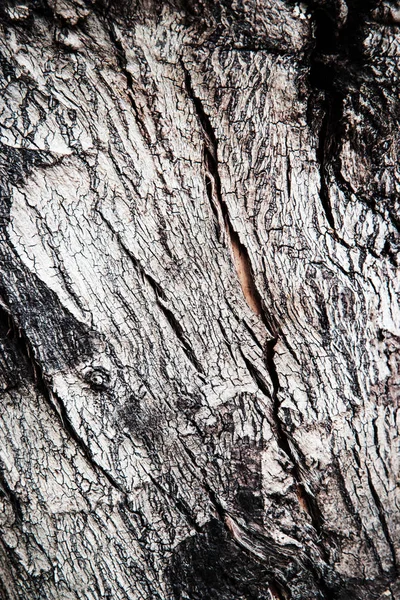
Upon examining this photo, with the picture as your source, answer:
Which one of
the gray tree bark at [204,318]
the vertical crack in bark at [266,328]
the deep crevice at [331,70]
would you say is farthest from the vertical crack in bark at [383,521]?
the deep crevice at [331,70]

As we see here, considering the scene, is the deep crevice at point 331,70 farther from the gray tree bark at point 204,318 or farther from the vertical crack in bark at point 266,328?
the vertical crack in bark at point 266,328

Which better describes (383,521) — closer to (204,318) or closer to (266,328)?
(266,328)

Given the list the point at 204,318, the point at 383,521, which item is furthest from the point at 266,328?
the point at 383,521

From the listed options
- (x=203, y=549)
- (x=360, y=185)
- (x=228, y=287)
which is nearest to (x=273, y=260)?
(x=228, y=287)

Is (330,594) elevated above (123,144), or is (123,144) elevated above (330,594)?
(123,144)

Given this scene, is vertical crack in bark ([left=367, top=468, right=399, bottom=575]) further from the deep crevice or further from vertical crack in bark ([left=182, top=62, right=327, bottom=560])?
the deep crevice

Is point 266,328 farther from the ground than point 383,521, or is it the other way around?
point 266,328

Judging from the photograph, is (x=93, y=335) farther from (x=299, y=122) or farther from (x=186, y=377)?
(x=299, y=122)

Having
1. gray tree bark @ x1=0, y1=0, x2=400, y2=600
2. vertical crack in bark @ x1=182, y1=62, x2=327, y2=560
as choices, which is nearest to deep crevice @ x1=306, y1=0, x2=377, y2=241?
gray tree bark @ x1=0, y1=0, x2=400, y2=600
